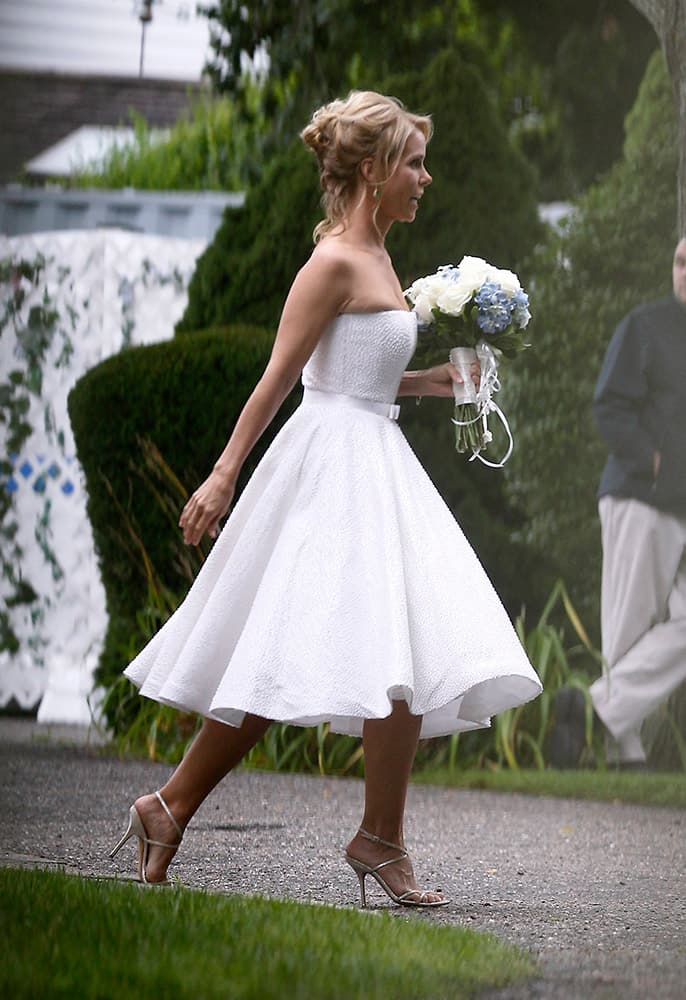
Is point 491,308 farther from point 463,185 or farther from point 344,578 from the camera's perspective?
point 463,185

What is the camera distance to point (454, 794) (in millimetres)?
6090

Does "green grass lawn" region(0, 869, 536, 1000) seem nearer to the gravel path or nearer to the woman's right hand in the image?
the gravel path

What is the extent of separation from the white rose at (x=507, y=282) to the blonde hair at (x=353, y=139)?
35cm

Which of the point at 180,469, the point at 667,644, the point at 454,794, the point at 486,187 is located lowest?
the point at 454,794

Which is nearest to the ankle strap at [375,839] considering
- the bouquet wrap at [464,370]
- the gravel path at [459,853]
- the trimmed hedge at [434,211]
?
the gravel path at [459,853]

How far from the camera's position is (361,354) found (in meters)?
3.64

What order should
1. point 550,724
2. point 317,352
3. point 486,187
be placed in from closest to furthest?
1. point 317,352
2. point 550,724
3. point 486,187

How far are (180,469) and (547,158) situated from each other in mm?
3451

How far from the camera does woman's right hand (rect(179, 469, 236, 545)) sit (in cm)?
352

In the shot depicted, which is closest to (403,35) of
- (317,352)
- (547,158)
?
(547,158)

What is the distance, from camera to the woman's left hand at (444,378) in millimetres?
3871

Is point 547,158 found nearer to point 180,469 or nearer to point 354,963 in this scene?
point 180,469

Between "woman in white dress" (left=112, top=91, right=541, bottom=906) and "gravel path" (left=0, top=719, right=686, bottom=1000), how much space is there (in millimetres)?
340

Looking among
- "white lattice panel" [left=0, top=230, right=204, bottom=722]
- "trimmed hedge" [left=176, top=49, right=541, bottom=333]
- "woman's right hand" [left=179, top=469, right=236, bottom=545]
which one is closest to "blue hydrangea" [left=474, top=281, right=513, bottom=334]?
"woman's right hand" [left=179, top=469, right=236, bottom=545]
